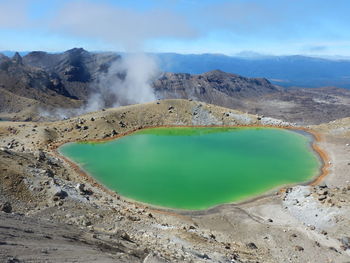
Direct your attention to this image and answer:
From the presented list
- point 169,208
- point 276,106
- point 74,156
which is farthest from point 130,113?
point 276,106

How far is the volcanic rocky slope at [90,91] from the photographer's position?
118m

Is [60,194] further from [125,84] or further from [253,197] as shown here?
[125,84]

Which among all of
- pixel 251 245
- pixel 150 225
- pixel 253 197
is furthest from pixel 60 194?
pixel 253 197

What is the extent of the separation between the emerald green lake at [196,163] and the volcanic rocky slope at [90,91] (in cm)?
5933

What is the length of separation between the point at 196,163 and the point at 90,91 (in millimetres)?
112088

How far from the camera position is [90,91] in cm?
14712

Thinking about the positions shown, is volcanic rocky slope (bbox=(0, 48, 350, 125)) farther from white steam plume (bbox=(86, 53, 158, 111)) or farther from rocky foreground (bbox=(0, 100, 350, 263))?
rocky foreground (bbox=(0, 100, 350, 263))

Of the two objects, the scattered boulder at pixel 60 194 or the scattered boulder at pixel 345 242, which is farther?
the scattered boulder at pixel 60 194

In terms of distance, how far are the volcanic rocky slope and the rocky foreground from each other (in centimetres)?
8059

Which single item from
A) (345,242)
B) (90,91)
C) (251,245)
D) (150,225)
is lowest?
(251,245)

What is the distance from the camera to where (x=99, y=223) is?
75.7ft

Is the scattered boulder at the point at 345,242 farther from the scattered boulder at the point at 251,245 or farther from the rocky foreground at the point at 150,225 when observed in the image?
the scattered boulder at the point at 251,245

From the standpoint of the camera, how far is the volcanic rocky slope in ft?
388

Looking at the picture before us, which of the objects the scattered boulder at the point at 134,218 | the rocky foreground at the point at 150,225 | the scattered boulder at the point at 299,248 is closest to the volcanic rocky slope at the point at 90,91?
the rocky foreground at the point at 150,225
